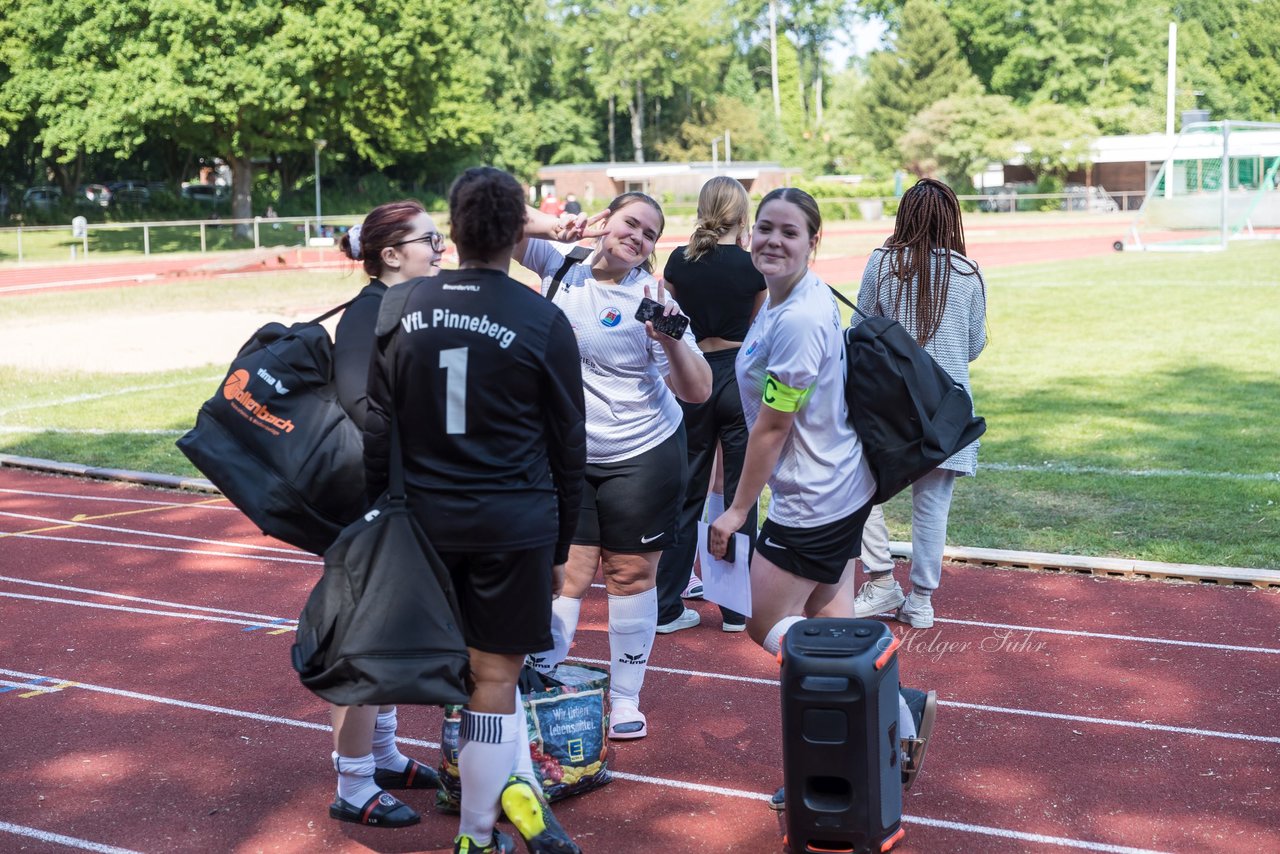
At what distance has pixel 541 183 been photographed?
7981 centimetres

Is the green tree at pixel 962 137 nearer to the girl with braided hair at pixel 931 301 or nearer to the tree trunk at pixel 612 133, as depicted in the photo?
the tree trunk at pixel 612 133

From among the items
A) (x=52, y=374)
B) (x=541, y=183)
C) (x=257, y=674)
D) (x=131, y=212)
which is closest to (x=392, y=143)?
(x=131, y=212)

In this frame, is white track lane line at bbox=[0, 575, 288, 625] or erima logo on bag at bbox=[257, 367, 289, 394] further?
white track lane line at bbox=[0, 575, 288, 625]

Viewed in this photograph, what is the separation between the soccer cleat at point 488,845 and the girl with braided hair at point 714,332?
2523mm

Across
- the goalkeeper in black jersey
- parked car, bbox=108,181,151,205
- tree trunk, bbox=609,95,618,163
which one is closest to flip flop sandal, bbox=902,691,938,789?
the goalkeeper in black jersey

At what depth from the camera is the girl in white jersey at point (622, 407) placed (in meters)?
4.93

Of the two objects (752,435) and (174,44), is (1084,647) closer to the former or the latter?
(752,435)

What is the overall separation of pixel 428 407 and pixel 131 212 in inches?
2093

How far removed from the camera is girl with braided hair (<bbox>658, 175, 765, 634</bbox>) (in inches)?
252

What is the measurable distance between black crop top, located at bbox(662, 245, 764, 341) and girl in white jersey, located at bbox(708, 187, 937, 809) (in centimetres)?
191

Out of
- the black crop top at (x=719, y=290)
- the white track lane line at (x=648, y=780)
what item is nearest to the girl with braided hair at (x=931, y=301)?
the black crop top at (x=719, y=290)

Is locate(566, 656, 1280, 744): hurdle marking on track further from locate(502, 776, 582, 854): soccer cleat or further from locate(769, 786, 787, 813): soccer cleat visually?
locate(502, 776, 582, 854): soccer cleat

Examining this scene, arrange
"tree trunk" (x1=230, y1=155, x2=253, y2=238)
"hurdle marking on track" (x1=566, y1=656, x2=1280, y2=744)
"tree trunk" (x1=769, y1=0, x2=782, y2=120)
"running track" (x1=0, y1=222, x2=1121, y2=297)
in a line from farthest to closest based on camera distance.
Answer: "tree trunk" (x1=769, y1=0, x2=782, y2=120) → "tree trunk" (x1=230, y1=155, x2=253, y2=238) → "running track" (x1=0, y1=222, x2=1121, y2=297) → "hurdle marking on track" (x1=566, y1=656, x2=1280, y2=744)

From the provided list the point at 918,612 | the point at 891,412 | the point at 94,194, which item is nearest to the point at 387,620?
the point at 891,412
